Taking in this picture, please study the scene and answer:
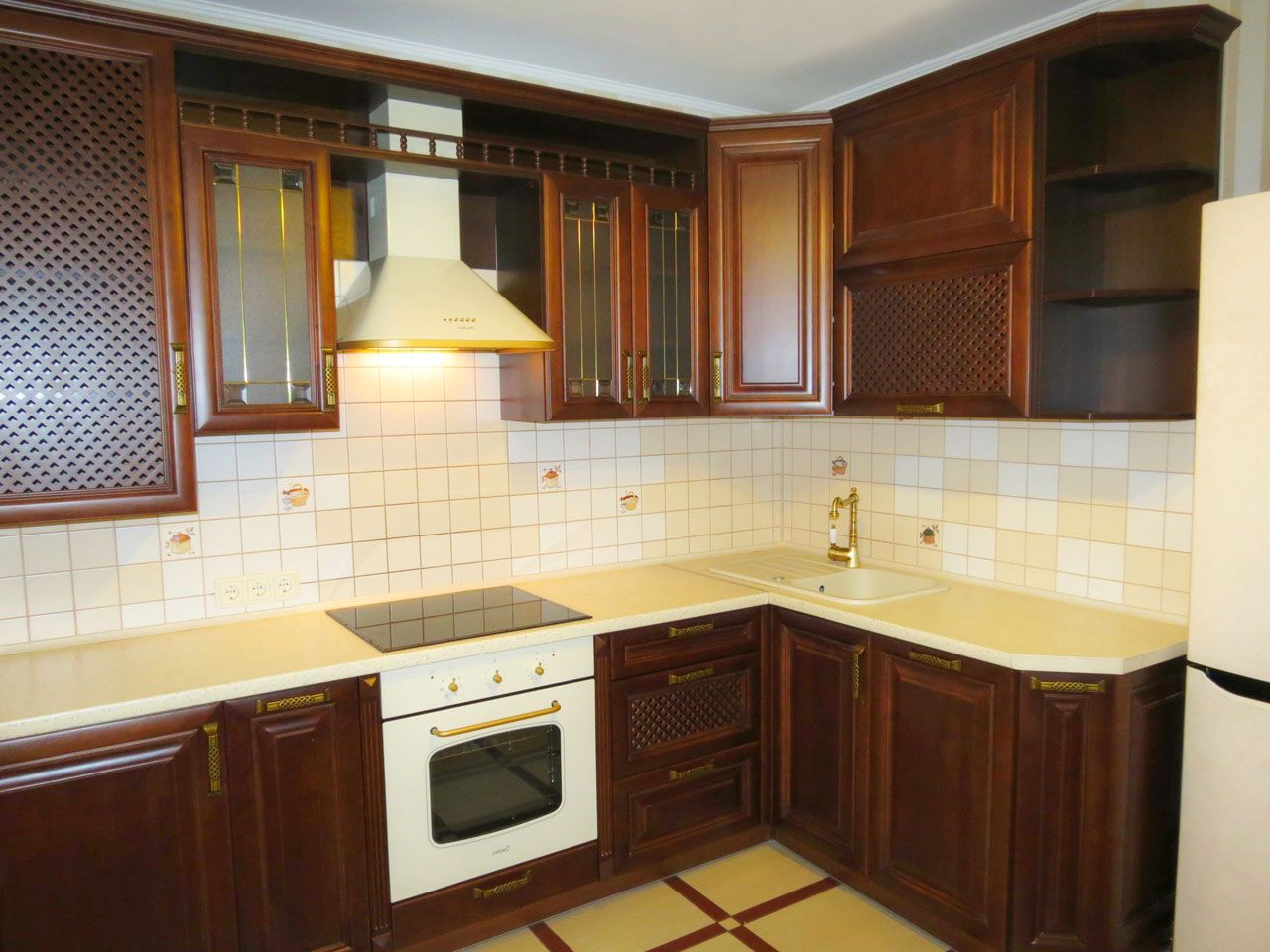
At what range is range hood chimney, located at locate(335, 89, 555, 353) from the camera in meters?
2.37

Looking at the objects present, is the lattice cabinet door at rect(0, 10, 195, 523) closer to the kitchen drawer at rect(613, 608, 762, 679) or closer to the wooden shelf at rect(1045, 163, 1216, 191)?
the kitchen drawer at rect(613, 608, 762, 679)

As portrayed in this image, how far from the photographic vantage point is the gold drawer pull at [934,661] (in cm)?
231

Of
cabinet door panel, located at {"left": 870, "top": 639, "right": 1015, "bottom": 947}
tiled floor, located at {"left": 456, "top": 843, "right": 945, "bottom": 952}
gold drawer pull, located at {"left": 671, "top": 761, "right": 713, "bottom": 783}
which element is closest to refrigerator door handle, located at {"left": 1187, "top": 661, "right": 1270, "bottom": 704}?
cabinet door panel, located at {"left": 870, "top": 639, "right": 1015, "bottom": 947}

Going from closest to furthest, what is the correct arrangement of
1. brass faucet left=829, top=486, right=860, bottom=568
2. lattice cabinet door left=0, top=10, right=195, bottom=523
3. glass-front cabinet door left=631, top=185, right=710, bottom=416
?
lattice cabinet door left=0, top=10, right=195, bottom=523 < glass-front cabinet door left=631, top=185, right=710, bottom=416 < brass faucet left=829, top=486, right=860, bottom=568

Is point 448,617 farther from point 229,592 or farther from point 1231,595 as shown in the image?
point 1231,595

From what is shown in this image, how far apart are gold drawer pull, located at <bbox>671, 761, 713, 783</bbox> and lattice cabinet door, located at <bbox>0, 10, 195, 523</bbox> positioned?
1592 mm

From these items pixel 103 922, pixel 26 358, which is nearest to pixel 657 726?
pixel 103 922

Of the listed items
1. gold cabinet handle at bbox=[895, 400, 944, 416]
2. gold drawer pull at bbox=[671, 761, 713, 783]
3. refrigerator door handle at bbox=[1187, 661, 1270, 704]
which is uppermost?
gold cabinet handle at bbox=[895, 400, 944, 416]

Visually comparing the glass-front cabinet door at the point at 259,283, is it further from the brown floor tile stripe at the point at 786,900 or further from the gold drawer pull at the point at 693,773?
the brown floor tile stripe at the point at 786,900

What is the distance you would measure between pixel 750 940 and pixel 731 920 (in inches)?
4.2

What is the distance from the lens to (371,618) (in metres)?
2.59

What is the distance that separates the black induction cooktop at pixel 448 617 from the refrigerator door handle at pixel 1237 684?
154cm

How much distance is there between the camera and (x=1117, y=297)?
225cm

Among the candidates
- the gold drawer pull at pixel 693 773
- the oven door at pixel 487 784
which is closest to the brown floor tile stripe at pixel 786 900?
the gold drawer pull at pixel 693 773
